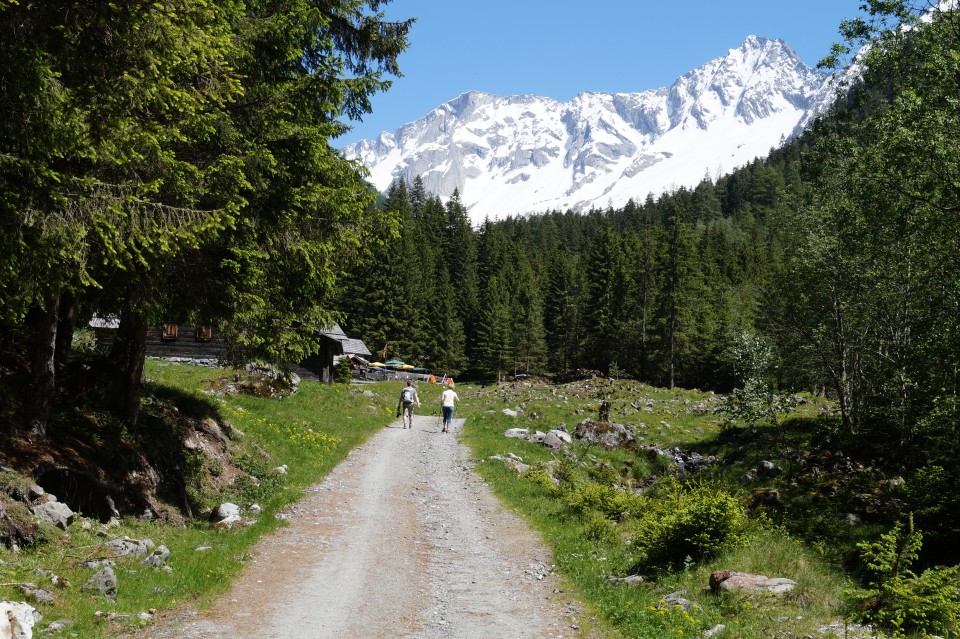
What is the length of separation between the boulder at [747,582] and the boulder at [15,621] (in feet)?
25.8

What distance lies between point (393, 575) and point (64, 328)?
767 cm

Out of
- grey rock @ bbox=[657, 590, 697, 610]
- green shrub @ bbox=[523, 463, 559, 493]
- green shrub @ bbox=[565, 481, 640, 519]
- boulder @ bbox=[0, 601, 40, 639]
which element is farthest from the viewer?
green shrub @ bbox=[523, 463, 559, 493]

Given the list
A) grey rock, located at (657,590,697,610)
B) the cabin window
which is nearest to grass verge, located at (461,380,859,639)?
grey rock, located at (657,590,697,610)

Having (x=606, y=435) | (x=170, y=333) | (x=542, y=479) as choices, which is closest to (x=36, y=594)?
(x=542, y=479)

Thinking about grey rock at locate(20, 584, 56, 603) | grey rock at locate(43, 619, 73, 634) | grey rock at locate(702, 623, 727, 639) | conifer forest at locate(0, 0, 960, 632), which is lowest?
grey rock at locate(43, 619, 73, 634)

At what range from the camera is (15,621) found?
19.9 feet

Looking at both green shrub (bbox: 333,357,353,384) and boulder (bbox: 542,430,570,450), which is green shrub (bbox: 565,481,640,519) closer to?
boulder (bbox: 542,430,570,450)

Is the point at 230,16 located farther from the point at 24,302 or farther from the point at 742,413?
the point at 742,413

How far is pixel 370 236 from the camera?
13414mm

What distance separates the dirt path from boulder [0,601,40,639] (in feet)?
4.70

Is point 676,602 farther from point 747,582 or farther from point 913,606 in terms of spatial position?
point 913,606

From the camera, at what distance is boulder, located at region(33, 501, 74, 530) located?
29.2 feet

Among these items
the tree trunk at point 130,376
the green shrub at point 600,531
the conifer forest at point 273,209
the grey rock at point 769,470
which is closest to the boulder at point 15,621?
the conifer forest at point 273,209

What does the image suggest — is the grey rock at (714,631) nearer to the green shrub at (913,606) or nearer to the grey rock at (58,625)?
the green shrub at (913,606)
